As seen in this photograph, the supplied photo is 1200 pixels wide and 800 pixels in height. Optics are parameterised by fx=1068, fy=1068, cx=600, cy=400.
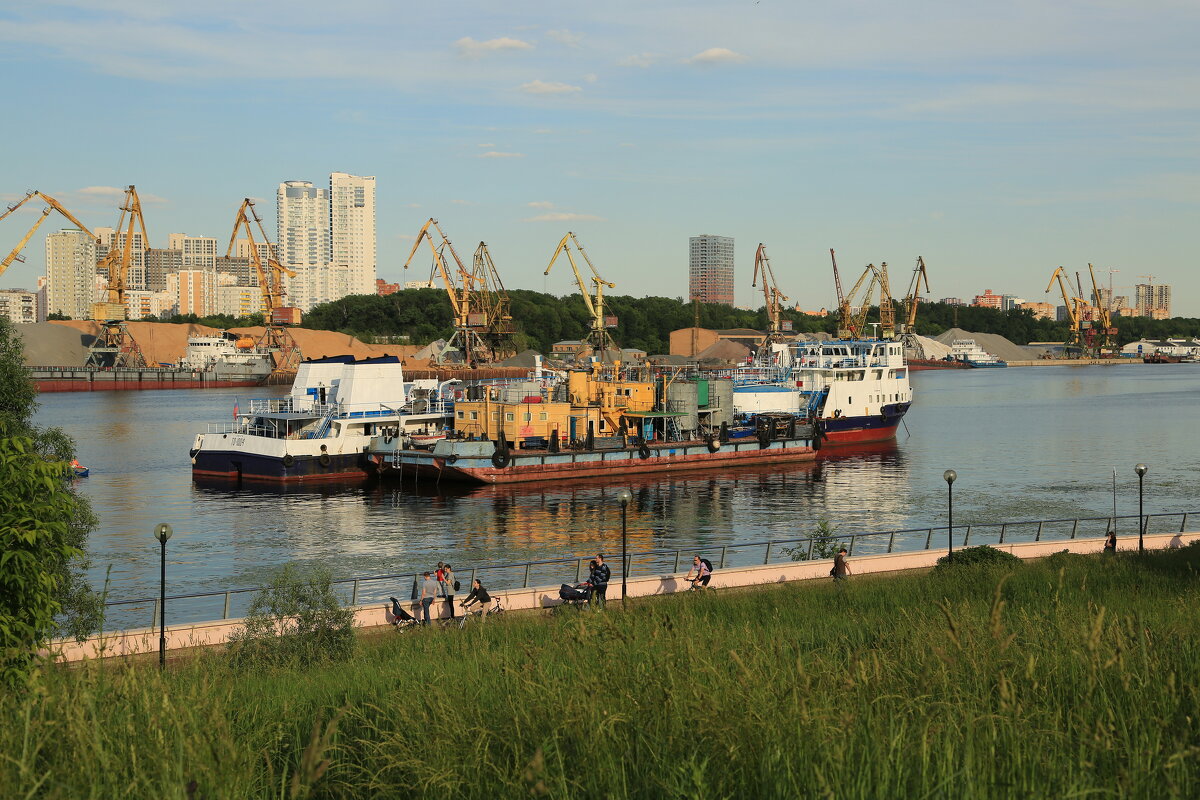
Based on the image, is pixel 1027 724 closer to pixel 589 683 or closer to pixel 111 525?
pixel 589 683

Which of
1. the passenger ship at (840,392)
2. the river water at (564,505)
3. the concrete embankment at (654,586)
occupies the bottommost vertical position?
the river water at (564,505)

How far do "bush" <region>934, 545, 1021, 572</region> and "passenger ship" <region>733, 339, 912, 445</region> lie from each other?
154 feet

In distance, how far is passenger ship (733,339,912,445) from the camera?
73938mm

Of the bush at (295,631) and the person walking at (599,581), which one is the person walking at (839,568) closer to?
the person walking at (599,581)

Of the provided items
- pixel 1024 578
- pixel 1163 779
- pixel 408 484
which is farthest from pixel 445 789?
pixel 408 484

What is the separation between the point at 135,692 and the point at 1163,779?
7.43 meters

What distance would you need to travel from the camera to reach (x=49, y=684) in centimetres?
902

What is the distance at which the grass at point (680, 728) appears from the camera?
20.6ft

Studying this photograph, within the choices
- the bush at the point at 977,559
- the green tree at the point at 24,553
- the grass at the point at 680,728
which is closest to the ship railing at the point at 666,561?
the bush at the point at 977,559

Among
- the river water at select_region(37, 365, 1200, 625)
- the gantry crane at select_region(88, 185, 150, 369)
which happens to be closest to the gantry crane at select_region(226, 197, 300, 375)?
the gantry crane at select_region(88, 185, 150, 369)

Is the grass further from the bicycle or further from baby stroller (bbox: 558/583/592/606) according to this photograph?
baby stroller (bbox: 558/583/592/606)

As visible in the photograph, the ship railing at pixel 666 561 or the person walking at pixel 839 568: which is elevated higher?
the person walking at pixel 839 568

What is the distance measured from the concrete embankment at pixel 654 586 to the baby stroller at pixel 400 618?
17 cm

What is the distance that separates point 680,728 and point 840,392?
6984cm
